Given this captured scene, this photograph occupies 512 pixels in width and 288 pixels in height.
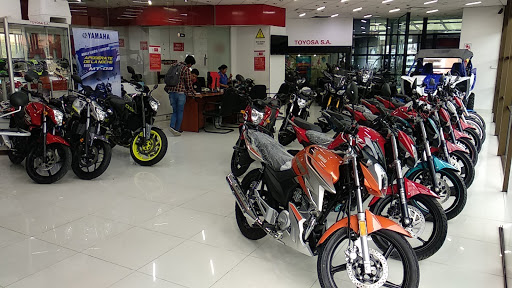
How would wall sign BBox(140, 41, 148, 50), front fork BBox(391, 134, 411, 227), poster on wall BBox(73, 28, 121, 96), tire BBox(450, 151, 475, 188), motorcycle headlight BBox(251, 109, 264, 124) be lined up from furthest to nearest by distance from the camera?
1. wall sign BBox(140, 41, 148, 50)
2. poster on wall BBox(73, 28, 121, 96)
3. motorcycle headlight BBox(251, 109, 264, 124)
4. tire BBox(450, 151, 475, 188)
5. front fork BBox(391, 134, 411, 227)

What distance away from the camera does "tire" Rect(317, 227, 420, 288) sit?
212 centimetres

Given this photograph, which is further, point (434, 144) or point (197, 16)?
point (197, 16)

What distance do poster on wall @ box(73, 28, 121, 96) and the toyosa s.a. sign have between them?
32.7ft

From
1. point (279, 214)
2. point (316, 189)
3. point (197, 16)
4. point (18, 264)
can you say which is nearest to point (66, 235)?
point (18, 264)

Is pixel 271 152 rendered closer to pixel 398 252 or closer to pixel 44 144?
pixel 398 252

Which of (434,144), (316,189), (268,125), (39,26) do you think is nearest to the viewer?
(316,189)

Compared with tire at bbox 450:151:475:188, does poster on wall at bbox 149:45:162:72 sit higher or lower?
higher

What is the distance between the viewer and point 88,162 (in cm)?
476

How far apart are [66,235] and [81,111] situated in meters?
2.01

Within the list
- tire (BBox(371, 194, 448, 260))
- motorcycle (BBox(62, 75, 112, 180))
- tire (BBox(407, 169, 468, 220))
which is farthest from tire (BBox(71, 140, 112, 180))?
tire (BBox(407, 169, 468, 220))

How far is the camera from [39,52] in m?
6.36

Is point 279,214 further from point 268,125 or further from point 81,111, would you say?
point 81,111

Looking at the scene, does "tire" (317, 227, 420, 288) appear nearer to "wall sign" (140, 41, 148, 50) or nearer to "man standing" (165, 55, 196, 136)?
"man standing" (165, 55, 196, 136)

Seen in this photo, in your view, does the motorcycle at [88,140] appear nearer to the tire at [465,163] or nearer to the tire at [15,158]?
the tire at [15,158]
